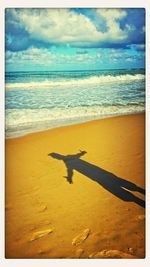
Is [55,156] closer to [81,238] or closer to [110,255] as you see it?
[81,238]

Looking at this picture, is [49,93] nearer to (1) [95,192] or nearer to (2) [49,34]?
(2) [49,34]

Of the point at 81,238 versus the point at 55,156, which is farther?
the point at 55,156

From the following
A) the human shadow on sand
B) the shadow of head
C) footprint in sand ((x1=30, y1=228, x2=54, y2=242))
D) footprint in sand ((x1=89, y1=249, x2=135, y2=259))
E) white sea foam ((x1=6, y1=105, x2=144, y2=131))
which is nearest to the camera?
footprint in sand ((x1=89, y1=249, x2=135, y2=259))

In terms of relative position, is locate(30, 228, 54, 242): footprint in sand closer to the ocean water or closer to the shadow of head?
the shadow of head

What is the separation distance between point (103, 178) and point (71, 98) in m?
3.92

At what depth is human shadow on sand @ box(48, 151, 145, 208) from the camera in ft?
13.8

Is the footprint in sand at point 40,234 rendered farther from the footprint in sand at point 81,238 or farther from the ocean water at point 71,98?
the ocean water at point 71,98

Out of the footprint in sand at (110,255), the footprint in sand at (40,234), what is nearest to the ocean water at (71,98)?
the footprint in sand at (40,234)

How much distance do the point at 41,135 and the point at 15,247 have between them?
110 inches

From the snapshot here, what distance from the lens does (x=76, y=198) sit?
165 inches

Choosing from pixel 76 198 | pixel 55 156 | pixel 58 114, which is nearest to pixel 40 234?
pixel 76 198

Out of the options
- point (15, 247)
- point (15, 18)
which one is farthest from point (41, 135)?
point (15, 247)

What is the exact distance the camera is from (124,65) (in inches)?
265

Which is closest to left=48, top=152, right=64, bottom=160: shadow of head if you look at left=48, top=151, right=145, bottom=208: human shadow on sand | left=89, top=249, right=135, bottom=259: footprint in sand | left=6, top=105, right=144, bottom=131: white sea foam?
left=48, top=151, right=145, bottom=208: human shadow on sand
